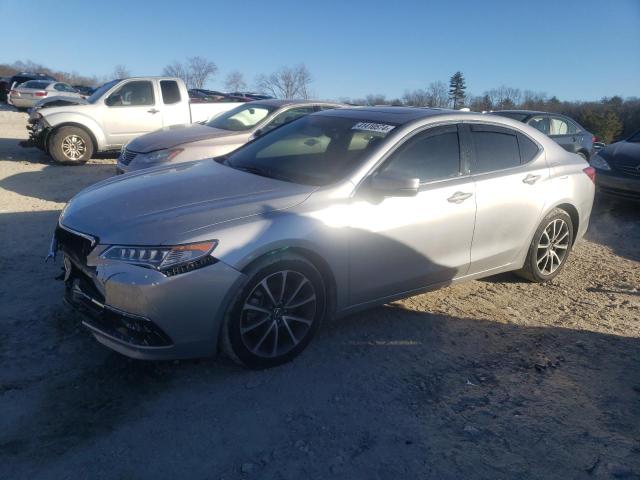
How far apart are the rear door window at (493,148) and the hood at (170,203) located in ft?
5.43

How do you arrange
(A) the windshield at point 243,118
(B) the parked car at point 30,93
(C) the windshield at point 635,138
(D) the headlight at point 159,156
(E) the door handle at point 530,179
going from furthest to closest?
1. (B) the parked car at point 30,93
2. (C) the windshield at point 635,138
3. (A) the windshield at point 243,118
4. (D) the headlight at point 159,156
5. (E) the door handle at point 530,179

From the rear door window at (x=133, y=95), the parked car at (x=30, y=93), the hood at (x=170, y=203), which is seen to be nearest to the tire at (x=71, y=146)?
the rear door window at (x=133, y=95)

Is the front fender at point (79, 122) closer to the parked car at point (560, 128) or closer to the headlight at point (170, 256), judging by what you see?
the parked car at point (560, 128)

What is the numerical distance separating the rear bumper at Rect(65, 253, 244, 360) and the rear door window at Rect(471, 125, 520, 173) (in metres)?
2.41

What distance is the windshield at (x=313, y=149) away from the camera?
12.6 ft

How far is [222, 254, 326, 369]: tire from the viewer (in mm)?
3168

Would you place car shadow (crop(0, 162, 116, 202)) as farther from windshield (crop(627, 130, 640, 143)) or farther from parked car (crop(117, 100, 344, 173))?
windshield (crop(627, 130, 640, 143))


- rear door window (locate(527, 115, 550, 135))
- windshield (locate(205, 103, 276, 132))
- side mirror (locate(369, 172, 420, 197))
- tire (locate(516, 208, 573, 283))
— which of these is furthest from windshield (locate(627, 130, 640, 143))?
side mirror (locate(369, 172, 420, 197))

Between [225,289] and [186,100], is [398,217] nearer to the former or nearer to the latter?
[225,289]

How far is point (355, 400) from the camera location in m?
3.10

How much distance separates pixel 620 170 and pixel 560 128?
11.8 feet

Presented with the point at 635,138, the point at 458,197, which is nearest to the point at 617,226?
the point at 635,138

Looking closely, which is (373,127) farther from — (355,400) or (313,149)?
(355,400)

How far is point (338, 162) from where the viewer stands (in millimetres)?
3906
